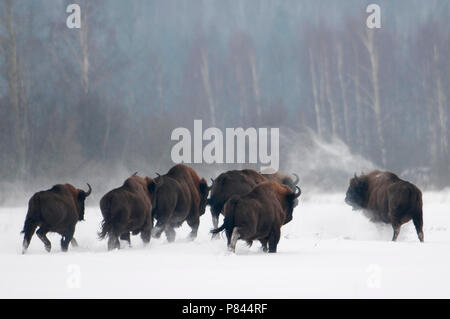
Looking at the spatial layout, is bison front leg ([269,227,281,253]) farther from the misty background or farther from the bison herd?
the misty background

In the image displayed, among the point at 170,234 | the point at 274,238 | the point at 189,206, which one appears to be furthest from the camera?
the point at 189,206

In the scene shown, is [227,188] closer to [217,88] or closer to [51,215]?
[51,215]

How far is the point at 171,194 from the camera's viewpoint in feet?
45.3

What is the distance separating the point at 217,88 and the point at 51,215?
37.4 m

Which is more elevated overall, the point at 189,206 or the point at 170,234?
the point at 189,206

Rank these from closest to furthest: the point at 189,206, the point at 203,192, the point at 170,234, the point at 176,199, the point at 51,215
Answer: the point at 51,215 → the point at 176,199 → the point at 170,234 → the point at 189,206 → the point at 203,192

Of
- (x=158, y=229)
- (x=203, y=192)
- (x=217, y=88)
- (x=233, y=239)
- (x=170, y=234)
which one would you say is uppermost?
(x=217, y=88)

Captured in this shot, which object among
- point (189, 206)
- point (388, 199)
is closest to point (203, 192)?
point (189, 206)

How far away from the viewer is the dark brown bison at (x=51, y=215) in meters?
11.6

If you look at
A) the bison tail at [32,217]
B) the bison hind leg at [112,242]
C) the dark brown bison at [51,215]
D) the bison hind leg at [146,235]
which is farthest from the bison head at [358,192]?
the bison tail at [32,217]

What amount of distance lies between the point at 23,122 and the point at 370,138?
24145 millimetres

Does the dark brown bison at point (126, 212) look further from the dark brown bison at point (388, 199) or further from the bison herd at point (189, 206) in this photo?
the dark brown bison at point (388, 199)

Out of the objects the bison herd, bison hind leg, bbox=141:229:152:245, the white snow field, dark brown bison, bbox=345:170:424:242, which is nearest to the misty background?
the bison herd

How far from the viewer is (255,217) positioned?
1073 centimetres
